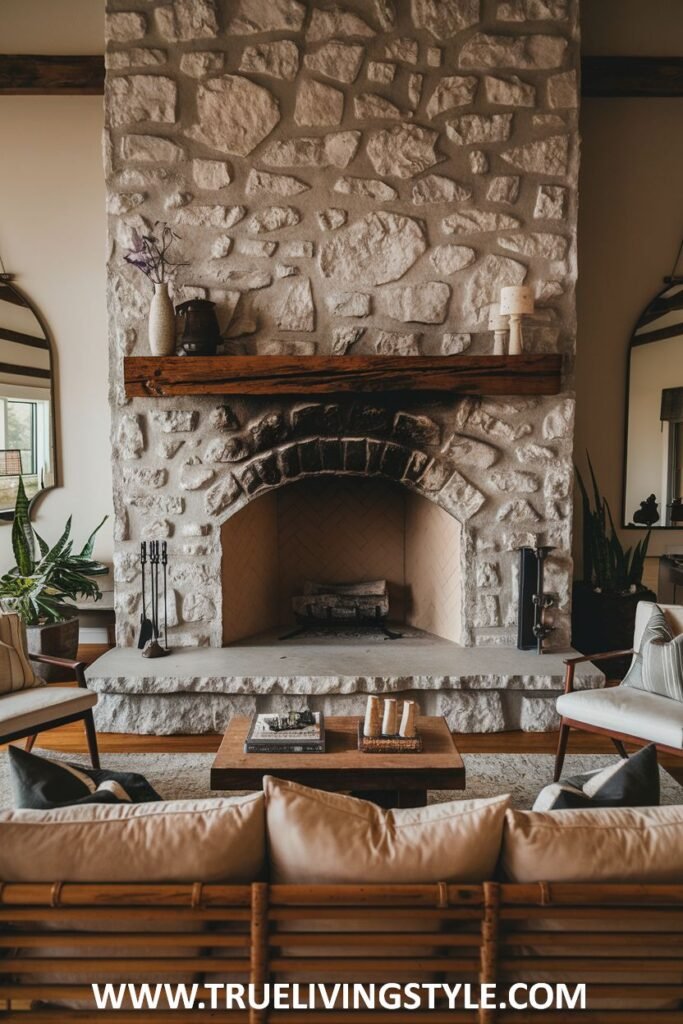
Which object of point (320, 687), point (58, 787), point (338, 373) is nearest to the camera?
point (58, 787)

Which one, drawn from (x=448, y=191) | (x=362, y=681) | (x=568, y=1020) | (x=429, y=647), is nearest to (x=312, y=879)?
(x=568, y=1020)

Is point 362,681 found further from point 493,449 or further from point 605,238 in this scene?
point 605,238

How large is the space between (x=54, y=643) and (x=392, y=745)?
8.59 ft

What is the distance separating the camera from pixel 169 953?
5.28 feet

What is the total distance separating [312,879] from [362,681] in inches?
89.7

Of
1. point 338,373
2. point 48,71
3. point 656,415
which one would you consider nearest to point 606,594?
point 656,415

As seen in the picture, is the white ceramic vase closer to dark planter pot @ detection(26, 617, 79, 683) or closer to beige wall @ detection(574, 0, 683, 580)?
dark planter pot @ detection(26, 617, 79, 683)

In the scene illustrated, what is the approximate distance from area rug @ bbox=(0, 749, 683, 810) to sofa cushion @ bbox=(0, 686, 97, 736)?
381 millimetres

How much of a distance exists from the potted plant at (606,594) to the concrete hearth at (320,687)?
26.6 inches

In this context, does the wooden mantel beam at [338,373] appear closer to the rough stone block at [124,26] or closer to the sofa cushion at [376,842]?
the rough stone block at [124,26]

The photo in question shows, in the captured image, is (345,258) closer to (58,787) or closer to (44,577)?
(44,577)

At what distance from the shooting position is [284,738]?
9.09ft

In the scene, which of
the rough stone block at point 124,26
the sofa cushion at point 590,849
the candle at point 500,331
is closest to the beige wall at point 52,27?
the rough stone block at point 124,26

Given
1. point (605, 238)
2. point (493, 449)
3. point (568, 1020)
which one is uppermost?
point (605, 238)
